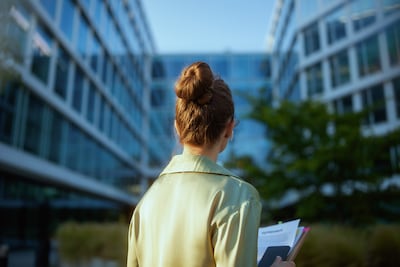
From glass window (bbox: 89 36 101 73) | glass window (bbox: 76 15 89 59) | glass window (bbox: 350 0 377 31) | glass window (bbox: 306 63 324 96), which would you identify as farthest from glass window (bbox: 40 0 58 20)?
glass window (bbox: 350 0 377 31)

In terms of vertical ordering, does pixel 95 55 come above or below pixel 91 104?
above

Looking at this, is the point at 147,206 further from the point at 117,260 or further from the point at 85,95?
the point at 85,95

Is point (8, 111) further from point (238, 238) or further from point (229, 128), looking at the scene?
point (238, 238)

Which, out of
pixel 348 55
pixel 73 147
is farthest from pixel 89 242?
pixel 348 55

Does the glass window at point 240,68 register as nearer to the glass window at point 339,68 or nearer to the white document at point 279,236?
the glass window at point 339,68

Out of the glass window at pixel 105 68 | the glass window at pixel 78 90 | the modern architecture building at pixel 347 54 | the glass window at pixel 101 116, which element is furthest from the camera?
the glass window at pixel 105 68

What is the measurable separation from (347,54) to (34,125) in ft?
58.6

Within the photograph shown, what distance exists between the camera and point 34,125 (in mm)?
17062

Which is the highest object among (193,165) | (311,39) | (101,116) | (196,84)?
(311,39)

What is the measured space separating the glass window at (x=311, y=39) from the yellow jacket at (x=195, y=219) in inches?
1015

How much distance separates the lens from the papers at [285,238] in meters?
1.33

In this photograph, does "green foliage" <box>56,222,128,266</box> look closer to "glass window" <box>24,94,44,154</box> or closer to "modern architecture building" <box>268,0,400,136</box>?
"glass window" <box>24,94,44,154</box>

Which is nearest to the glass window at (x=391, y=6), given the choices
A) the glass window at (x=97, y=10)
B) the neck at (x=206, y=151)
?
the glass window at (x=97, y=10)

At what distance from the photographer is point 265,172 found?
1262 cm
